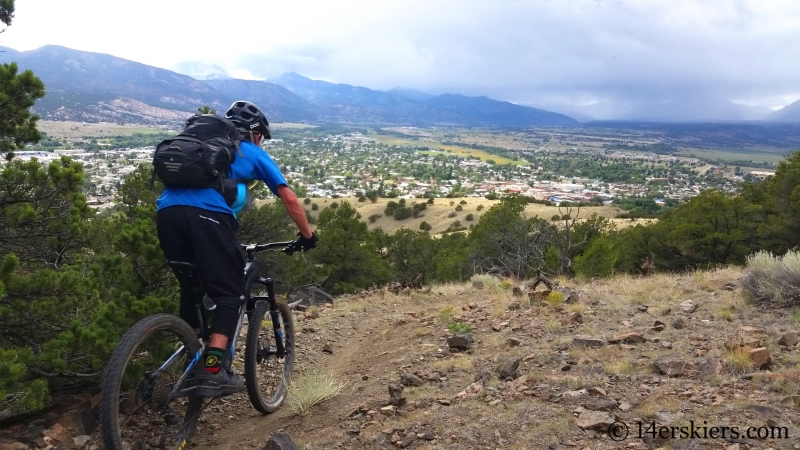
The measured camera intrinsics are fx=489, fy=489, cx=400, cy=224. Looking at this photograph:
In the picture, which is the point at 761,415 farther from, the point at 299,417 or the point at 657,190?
the point at 657,190

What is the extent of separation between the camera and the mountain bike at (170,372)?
9.08 ft

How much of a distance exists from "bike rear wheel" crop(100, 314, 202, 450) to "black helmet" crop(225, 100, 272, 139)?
1519 millimetres

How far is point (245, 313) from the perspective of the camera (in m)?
4.01

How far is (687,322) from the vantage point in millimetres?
5418

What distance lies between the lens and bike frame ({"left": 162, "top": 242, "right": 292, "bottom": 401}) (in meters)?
3.11

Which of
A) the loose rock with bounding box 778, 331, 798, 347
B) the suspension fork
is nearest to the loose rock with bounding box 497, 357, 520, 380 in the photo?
the suspension fork

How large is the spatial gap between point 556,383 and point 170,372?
2.88 metres

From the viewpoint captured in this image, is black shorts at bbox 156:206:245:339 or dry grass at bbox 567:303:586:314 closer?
black shorts at bbox 156:206:245:339

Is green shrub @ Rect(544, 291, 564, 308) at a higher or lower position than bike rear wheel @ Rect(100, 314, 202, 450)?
lower

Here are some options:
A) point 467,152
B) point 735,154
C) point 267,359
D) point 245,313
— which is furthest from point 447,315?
point 735,154

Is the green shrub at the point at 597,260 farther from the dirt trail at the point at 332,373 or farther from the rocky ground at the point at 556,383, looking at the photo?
the dirt trail at the point at 332,373

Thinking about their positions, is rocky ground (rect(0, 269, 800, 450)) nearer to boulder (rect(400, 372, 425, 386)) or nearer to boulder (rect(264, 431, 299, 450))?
boulder (rect(400, 372, 425, 386))

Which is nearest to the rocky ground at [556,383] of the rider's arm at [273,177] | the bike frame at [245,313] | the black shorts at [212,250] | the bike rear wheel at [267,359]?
the bike rear wheel at [267,359]

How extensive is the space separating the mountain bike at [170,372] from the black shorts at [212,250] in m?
0.12
